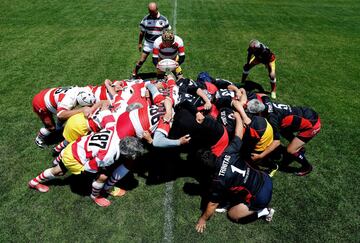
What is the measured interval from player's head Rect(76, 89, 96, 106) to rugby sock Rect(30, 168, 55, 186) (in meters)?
1.54

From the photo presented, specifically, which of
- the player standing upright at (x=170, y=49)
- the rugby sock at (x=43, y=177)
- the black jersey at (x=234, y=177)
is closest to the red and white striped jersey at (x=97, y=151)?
the rugby sock at (x=43, y=177)

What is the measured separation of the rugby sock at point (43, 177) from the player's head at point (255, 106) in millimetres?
4119

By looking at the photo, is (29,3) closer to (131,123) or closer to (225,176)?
(131,123)

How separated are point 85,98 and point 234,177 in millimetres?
3478

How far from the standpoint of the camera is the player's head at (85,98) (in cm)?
638

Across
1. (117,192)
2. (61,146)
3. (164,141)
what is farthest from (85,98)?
(164,141)

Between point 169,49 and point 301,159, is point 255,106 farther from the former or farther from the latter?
point 169,49

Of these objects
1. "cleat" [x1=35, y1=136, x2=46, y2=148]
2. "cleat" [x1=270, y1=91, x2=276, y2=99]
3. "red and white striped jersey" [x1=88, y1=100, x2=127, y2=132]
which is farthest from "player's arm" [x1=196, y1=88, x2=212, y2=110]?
"cleat" [x1=270, y1=91, x2=276, y2=99]

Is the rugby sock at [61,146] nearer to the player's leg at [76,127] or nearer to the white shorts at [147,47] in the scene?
the player's leg at [76,127]

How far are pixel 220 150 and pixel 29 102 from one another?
6123 millimetres

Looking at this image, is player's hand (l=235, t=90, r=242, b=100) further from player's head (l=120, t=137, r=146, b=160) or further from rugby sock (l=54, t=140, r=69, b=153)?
rugby sock (l=54, t=140, r=69, b=153)

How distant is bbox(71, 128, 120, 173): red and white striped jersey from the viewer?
5250mm

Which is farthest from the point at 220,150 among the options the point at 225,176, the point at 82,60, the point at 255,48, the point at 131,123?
the point at 82,60

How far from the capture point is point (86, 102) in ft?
21.2
